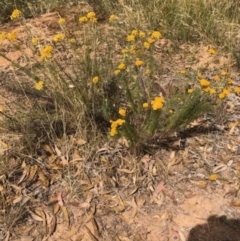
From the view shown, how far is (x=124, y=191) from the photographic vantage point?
2758mm

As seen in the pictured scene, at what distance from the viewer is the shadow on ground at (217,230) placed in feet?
8.25

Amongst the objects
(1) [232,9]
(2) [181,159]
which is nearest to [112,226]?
(2) [181,159]

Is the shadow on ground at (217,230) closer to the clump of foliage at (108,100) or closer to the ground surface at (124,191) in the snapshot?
the ground surface at (124,191)

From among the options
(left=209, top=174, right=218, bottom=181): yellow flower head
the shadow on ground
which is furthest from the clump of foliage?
the shadow on ground

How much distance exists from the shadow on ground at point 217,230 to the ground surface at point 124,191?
36 mm

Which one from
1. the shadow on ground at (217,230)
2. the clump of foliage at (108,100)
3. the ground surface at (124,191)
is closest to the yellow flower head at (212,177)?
the ground surface at (124,191)

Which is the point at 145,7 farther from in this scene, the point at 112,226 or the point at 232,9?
the point at 112,226

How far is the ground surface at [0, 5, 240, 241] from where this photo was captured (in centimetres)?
256

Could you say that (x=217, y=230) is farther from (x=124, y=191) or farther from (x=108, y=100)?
(x=108, y=100)

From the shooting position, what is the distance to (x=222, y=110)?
126 inches

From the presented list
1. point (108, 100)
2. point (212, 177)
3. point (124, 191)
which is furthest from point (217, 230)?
point (108, 100)

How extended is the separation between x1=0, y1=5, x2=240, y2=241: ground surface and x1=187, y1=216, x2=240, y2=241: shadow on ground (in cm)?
4

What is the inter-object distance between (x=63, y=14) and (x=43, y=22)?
31 centimetres

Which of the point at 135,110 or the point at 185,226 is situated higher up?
the point at 135,110
